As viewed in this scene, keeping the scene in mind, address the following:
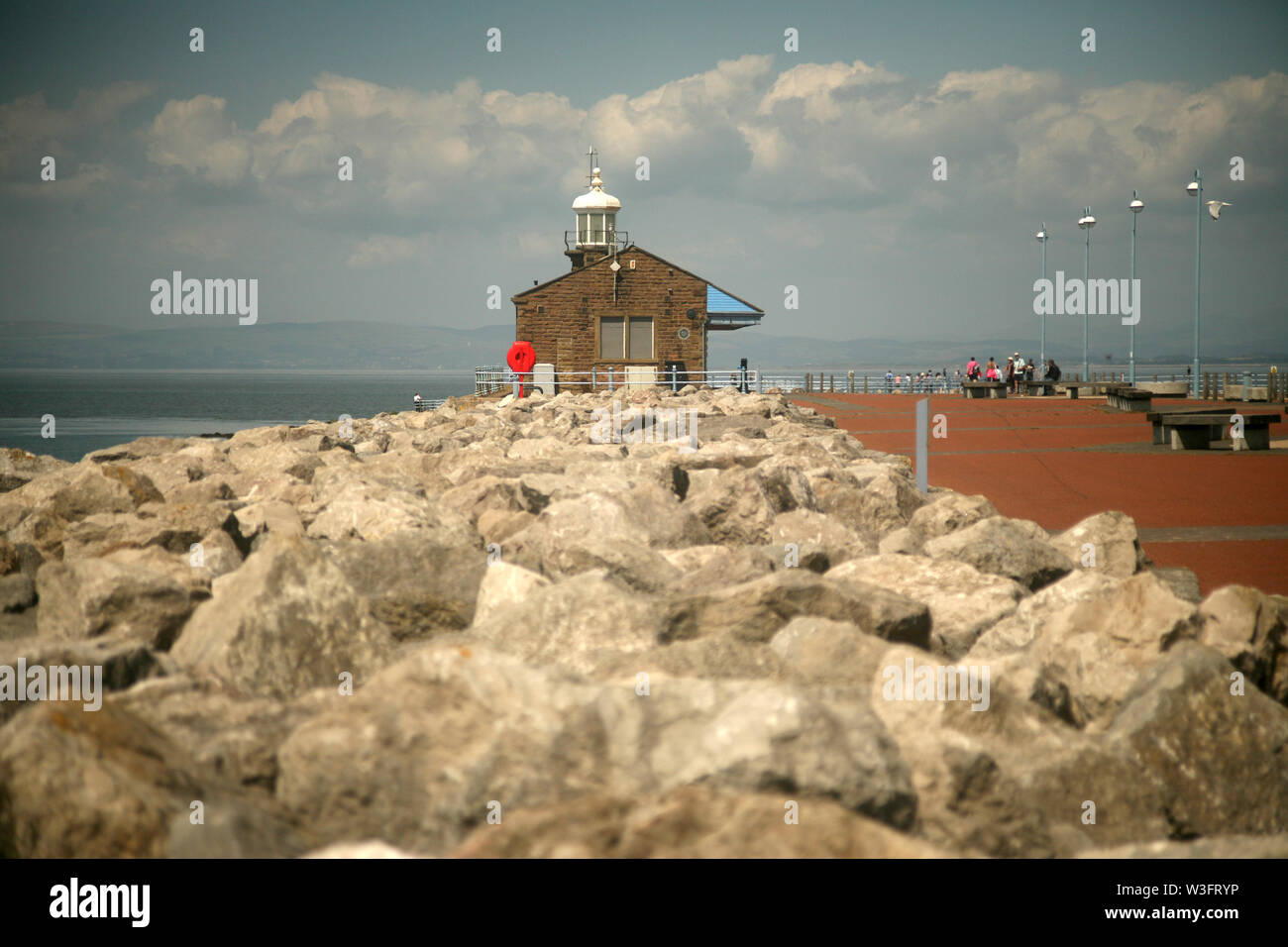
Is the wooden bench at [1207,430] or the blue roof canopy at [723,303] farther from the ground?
the blue roof canopy at [723,303]

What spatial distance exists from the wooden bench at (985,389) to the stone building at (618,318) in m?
10.9

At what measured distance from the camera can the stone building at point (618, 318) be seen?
37031mm

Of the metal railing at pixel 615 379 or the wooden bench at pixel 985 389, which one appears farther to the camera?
the wooden bench at pixel 985 389

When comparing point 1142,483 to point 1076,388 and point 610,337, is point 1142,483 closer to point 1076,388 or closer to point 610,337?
point 610,337

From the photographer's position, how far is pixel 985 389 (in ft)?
133

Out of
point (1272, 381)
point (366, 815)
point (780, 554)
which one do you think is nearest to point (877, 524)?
point (780, 554)

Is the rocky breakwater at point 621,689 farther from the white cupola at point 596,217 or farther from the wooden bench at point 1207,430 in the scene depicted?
the white cupola at point 596,217

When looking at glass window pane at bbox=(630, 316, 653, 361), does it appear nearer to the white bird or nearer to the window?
the window

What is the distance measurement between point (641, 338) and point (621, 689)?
35331 mm

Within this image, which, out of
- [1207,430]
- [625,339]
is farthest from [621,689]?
[625,339]
